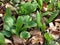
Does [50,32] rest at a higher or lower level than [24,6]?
lower

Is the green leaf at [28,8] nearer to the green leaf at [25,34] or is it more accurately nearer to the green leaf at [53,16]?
the green leaf at [53,16]

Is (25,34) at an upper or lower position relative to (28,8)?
lower

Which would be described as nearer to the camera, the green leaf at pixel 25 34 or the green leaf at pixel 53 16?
the green leaf at pixel 25 34

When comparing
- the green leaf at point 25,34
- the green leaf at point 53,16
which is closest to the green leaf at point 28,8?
the green leaf at point 53,16

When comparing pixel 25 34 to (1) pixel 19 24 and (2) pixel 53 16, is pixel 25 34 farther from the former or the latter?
(2) pixel 53 16

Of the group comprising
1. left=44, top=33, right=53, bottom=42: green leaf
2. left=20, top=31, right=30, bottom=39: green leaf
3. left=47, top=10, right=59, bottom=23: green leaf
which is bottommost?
left=44, top=33, right=53, bottom=42: green leaf

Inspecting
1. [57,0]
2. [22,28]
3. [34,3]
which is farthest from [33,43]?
[57,0]

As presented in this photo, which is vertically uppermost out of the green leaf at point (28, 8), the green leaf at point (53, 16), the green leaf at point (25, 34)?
the green leaf at point (28, 8)

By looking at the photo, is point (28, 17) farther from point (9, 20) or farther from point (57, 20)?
point (57, 20)

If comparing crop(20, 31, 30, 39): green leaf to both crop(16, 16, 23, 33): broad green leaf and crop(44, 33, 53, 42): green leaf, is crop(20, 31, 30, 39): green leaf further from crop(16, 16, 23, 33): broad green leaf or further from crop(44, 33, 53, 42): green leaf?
crop(44, 33, 53, 42): green leaf

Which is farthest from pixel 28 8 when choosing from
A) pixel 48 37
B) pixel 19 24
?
pixel 48 37

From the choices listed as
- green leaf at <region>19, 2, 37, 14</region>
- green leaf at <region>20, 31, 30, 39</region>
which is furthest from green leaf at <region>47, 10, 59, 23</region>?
green leaf at <region>20, 31, 30, 39</region>
